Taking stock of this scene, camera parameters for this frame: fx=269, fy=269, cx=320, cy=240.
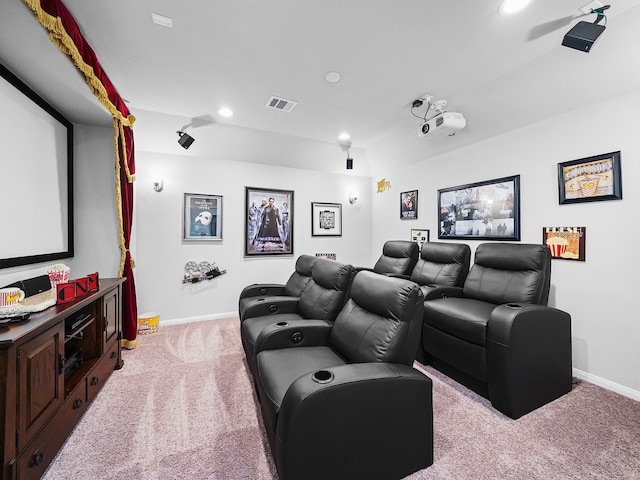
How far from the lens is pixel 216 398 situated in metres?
2.09

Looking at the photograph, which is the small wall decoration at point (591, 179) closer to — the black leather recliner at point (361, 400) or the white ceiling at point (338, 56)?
the white ceiling at point (338, 56)

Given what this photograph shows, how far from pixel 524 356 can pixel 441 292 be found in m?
0.96

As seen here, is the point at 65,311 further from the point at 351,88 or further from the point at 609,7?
the point at 609,7

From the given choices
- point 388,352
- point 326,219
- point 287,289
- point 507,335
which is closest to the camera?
point 388,352

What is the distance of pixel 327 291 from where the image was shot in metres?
2.30

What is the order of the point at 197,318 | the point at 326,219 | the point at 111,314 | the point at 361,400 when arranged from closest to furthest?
the point at 361,400
the point at 111,314
the point at 197,318
the point at 326,219

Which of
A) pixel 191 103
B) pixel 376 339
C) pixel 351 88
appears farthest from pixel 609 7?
pixel 191 103

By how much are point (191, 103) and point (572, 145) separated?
12.7 ft

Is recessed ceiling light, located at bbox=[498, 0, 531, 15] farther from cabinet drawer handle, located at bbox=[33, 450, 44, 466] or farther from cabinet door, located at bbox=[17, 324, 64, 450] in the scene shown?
cabinet drawer handle, located at bbox=[33, 450, 44, 466]

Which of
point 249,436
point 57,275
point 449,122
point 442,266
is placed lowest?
point 249,436

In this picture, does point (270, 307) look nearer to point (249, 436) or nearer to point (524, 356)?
point (249, 436)


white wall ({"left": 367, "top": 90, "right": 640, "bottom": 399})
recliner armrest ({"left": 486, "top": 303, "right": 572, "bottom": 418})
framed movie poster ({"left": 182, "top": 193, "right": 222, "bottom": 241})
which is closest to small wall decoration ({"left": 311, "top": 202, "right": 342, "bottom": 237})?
framed movie poster ({"left": 182, "top": 193, "right": 222, "bottom": 241})

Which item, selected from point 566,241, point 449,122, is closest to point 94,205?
point 449,122

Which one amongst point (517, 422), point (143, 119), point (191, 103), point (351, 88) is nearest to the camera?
point (517, 422)
